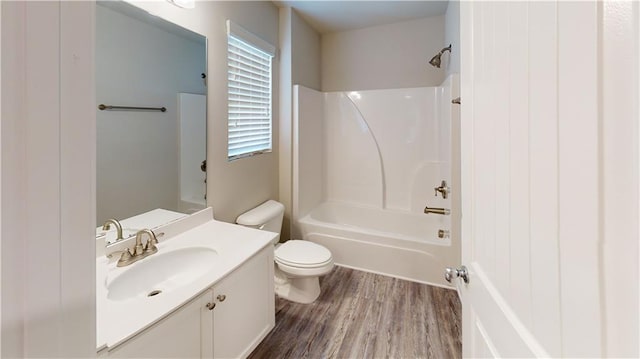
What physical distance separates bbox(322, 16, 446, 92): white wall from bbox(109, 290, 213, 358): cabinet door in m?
2.93

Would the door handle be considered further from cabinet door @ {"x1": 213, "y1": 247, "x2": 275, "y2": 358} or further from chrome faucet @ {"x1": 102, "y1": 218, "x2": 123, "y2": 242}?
chrome faucet @ {"x1": 102, "y1": 218, "x2": 123, "y2": 242}

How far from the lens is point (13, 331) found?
0.33m

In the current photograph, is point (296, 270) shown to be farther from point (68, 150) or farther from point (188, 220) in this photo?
point (68, 150)

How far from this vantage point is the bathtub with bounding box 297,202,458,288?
A: 7.96 ft

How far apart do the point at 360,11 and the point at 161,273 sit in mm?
2869

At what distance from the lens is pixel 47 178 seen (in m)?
0.36

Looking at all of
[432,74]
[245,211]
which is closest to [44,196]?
[245,211]

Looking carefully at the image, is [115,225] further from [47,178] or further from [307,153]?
[307,153]

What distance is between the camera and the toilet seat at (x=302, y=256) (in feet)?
6.65

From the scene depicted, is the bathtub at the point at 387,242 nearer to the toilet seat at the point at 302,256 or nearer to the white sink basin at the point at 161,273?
the toilet seat at the point at 302,256

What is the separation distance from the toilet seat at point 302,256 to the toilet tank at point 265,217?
0.13m

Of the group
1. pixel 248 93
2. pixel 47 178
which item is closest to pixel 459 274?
pixel 47 178

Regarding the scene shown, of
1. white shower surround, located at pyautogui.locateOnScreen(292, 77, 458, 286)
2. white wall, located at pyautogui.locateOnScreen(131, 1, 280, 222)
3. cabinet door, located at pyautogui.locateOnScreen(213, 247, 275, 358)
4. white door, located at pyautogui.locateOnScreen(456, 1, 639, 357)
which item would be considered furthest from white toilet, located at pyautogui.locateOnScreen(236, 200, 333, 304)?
white door, located at pyautogui.locateOnScreen(456, 1, 639, 357)

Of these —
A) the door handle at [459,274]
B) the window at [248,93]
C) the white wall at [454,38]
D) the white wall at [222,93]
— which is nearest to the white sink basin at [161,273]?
the white wall at [222,93]
